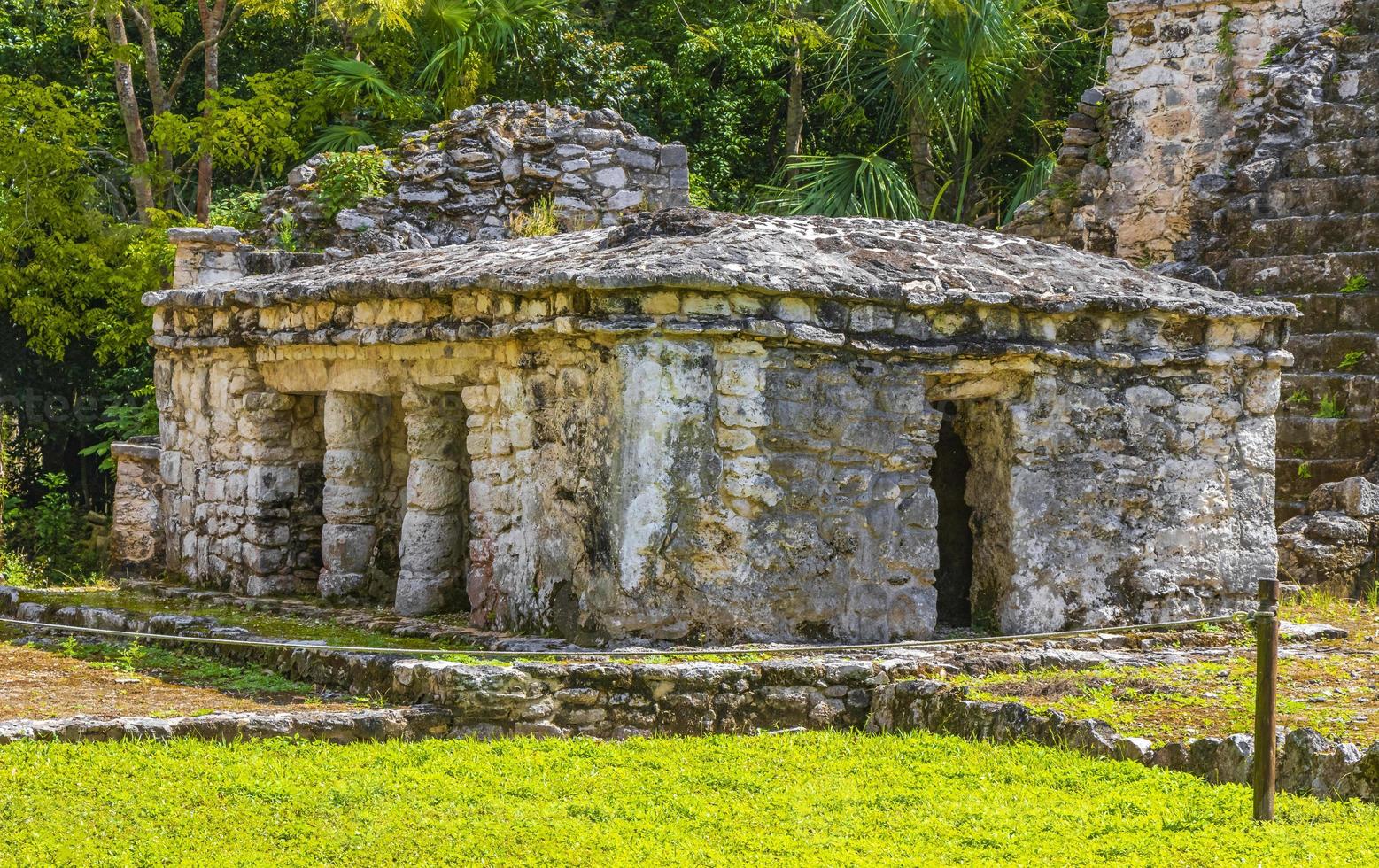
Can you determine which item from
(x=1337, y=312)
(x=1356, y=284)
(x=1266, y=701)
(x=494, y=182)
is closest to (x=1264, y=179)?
(x=1356, y=284)

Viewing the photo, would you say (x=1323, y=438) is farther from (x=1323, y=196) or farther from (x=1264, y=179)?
A: (x=1264, y=179)

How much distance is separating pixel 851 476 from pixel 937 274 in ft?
3.40

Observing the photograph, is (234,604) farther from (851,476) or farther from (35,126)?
(35,126)

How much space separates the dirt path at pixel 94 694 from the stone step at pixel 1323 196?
27.1 ft

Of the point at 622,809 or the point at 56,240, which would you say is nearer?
the point at 622,809

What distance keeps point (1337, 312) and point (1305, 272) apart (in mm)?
397

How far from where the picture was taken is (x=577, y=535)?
300 inches

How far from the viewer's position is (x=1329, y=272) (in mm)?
11586

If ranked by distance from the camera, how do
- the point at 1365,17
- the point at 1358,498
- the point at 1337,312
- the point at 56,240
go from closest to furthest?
the point at 1358,498 → the point at 1337,312 → the point at 1365,17 → the point at 56,240

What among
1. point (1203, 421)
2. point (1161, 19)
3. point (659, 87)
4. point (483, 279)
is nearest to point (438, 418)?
point (483, 279)

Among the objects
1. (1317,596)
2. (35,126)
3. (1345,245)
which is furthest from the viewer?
(35,126)

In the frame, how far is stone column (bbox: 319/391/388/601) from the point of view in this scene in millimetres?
9398

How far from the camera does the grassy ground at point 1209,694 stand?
20.6 feet

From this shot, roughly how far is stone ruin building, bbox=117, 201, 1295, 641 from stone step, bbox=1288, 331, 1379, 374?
10.1ft
